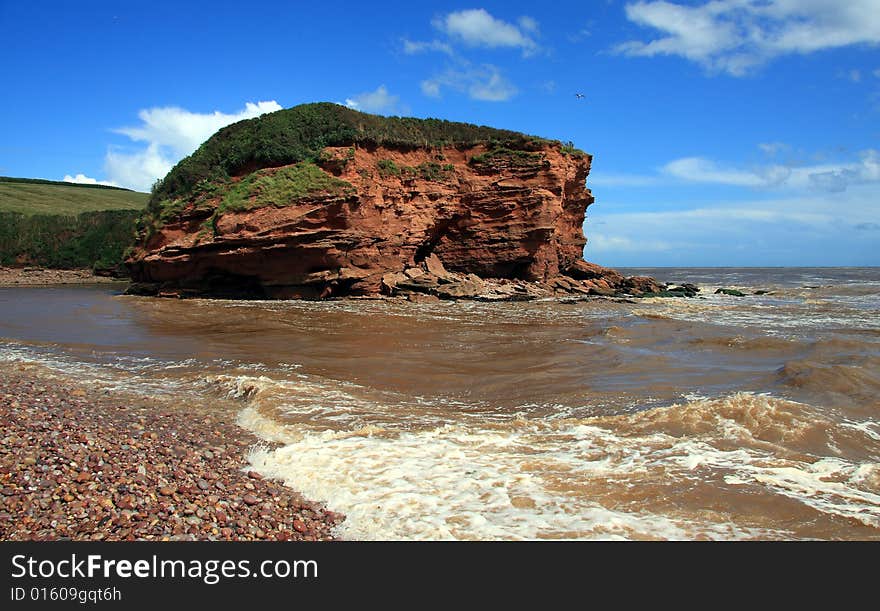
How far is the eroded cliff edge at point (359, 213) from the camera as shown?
25469 millimetres

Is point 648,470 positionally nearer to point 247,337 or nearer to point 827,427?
point 827,427

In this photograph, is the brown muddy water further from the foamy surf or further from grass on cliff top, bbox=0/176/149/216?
grass on cliff top, bbox=0/176/149/216

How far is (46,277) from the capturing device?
151 feet

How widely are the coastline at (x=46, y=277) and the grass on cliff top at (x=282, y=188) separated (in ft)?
87.5

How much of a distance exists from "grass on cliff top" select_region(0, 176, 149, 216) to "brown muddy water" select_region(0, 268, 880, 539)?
59.0 m

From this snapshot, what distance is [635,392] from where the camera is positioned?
8.70m

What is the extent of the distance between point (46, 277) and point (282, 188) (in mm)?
33789

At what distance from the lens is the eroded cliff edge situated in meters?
25.5

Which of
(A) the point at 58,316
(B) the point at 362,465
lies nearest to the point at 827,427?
(B) the point at 362,465

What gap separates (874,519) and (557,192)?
27.9 m

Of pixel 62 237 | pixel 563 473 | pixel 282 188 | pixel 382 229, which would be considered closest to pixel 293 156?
pixel 282 188

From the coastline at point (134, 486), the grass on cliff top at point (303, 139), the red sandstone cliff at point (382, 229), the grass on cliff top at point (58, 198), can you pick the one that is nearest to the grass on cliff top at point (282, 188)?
the red sandstone cliff at point (382, 229)

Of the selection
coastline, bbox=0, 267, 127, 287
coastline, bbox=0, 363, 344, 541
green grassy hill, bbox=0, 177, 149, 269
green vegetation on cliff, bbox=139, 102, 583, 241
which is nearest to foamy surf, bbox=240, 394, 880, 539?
coastline, bbox=0, 363, 344, 541
